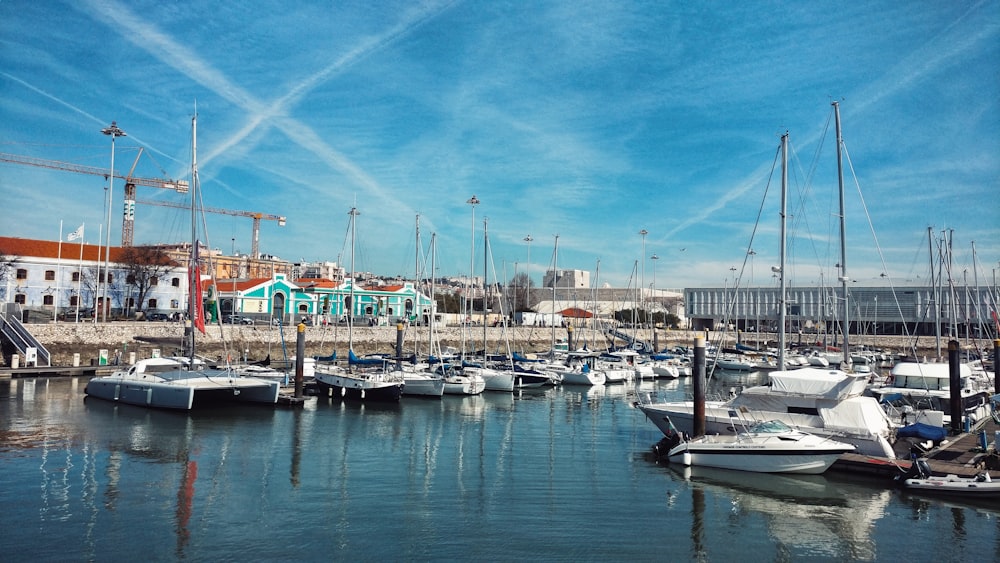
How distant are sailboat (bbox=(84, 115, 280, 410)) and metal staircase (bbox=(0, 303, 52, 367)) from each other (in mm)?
15621

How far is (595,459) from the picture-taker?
2452 centimetres

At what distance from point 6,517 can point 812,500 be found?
21.4 meters

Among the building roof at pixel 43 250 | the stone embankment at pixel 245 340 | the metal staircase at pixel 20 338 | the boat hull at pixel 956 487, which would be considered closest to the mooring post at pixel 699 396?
the boat hull at pixel 956 487

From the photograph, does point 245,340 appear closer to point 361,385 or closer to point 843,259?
point 361,385

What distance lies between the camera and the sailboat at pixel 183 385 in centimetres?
3338

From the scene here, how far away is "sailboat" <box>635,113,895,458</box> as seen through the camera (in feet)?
75.4

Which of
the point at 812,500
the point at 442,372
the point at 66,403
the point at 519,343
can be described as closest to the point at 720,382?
the point at 442,372

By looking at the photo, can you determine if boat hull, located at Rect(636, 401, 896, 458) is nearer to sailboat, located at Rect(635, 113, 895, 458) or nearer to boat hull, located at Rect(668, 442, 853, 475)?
sailboat, located at Rect(635, 113, 895, 458)

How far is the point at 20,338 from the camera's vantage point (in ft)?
160

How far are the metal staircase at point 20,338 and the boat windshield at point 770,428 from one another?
4859 centimetres

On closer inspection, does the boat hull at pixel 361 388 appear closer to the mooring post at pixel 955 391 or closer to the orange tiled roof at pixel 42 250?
the mooring post at pixel 955 391

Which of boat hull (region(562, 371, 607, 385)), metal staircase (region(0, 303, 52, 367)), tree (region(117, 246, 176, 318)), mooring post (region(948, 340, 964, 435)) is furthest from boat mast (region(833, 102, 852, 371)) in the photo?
tree (region(117, 246, 176, 318))

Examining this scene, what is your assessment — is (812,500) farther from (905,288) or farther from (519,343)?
(905,288)

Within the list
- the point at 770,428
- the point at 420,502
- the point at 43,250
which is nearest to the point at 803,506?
the point at 770,428
